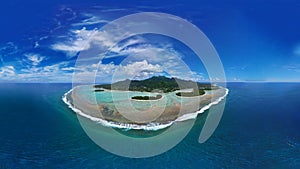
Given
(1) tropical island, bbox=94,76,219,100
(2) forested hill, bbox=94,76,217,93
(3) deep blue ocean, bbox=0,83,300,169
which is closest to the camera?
(3) deep blue ocean, bbox=0,83,300,169

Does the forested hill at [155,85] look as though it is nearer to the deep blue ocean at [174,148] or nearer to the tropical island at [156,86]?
the tropical island at [156,86]

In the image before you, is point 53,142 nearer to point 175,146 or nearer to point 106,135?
point 106,135

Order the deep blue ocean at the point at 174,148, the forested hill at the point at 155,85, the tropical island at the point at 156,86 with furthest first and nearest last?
the forested hill at the point at 155,85 → the tropical island at the point at 156,86 → the deep blue ocean at the point at 174,148

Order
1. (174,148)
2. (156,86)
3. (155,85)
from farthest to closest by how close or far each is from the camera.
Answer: (155,85) → (156,86) → (174,148)

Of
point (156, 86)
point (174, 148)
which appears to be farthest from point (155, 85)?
point (174, 148)

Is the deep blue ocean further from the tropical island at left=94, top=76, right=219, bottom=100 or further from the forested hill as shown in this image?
the forested hill

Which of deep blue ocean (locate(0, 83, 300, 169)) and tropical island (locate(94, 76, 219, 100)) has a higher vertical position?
tropical island (locate(94, 76, 219, 100))

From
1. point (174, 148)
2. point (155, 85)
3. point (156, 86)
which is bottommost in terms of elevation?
point (174, 148)

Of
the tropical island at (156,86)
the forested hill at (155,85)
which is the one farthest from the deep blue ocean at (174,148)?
the forested hill at (155,85)

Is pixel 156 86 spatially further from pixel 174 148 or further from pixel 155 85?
pixel 174 148

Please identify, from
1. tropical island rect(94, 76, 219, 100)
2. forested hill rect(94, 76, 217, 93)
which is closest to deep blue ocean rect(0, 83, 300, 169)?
tropical island rect(94, 76, 219, 100)

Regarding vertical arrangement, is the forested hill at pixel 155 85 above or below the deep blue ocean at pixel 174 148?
above
